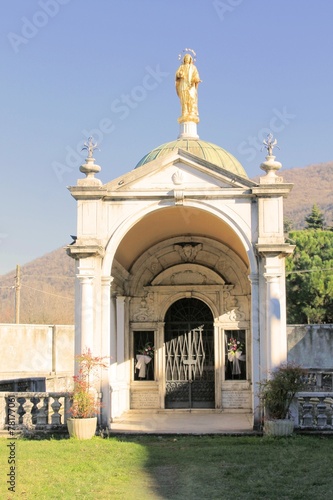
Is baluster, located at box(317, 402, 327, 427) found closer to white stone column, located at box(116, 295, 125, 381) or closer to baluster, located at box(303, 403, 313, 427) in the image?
baluster, located at box(303, 403, 313, 427)

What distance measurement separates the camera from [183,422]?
14.6 metres

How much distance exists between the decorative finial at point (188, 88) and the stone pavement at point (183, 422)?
24.4 feet

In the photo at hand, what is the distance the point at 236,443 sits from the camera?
1154 cm

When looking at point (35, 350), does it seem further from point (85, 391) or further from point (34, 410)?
point (85, 391)

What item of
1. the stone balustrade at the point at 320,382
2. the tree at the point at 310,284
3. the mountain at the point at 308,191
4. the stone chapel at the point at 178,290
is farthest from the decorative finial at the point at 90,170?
the mountain at the point at 308,191

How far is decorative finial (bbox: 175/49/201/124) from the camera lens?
17844 millimetres

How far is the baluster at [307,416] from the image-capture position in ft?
40.3

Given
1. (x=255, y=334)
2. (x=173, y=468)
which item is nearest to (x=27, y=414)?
(x=173, y=468)

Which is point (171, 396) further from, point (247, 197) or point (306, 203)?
point (306, 203)

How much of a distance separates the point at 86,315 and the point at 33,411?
2.02 m

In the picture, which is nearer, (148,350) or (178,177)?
(178,177)

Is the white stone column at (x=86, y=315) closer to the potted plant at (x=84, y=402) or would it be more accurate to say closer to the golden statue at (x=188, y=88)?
the potted plant at (x=84, y=402)

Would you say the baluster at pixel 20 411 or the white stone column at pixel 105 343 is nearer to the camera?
the white stone column at pixel 105 343

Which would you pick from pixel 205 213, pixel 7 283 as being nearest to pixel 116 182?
pixel 205 213
